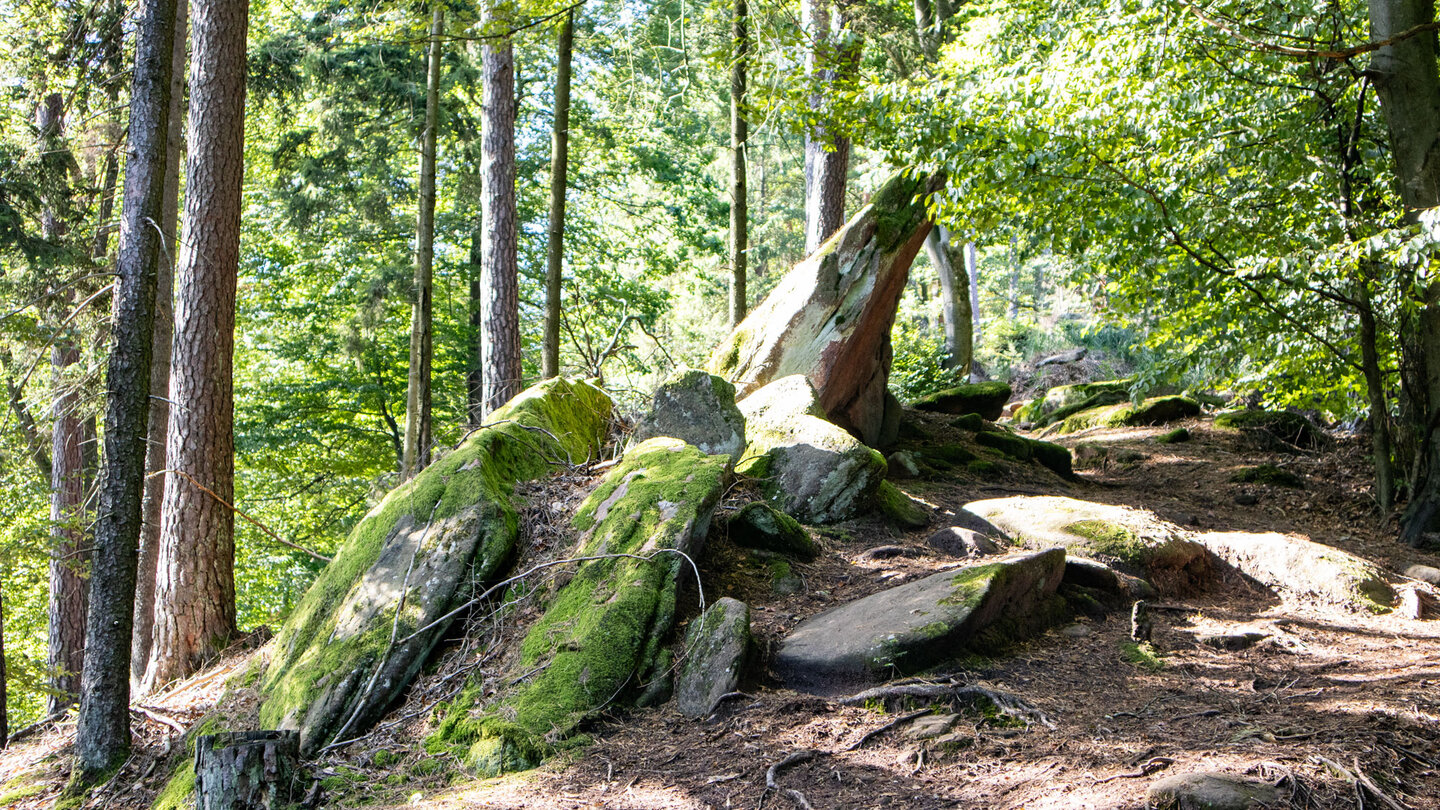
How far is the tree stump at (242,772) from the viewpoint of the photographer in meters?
3.75

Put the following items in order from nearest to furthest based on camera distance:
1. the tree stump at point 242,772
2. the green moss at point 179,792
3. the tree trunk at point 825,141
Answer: the tree stump at point 242,772
the green moss at point 179,792
the tree trunk at point 825,141

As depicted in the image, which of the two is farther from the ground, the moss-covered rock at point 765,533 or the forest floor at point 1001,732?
the moss-covered rock at point 765,533

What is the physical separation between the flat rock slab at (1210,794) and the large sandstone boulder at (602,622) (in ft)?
8.26

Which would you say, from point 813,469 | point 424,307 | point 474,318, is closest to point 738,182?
point 424,307

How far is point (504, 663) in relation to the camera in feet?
16.1

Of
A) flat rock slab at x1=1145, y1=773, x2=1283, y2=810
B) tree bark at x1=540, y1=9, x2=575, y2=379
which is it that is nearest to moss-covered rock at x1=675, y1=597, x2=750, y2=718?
flat rock slab at x1=1145, y1=773, x2=1283, y2=810

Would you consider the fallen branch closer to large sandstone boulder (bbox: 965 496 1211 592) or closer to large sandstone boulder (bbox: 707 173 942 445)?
large sandstone boulder (bbox: 965 496 1211 592)

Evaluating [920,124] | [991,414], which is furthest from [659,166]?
[920,124]

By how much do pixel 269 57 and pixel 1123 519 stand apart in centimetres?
1222

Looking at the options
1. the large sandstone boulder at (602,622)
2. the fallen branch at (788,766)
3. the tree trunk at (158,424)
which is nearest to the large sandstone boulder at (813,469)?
the large sandstone boulder at (602,622)

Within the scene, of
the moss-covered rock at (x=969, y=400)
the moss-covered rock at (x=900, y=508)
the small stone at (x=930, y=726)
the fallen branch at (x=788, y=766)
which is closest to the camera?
the fallen branch at (x=788, y=766)

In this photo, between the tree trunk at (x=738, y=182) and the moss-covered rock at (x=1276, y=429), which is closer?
the tree trunk at (x=738, y=182)

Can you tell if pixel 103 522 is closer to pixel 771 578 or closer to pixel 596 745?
pixel 596 745

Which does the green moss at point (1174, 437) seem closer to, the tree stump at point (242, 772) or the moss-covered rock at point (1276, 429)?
the moss-covered rock at point (1276, 429)
